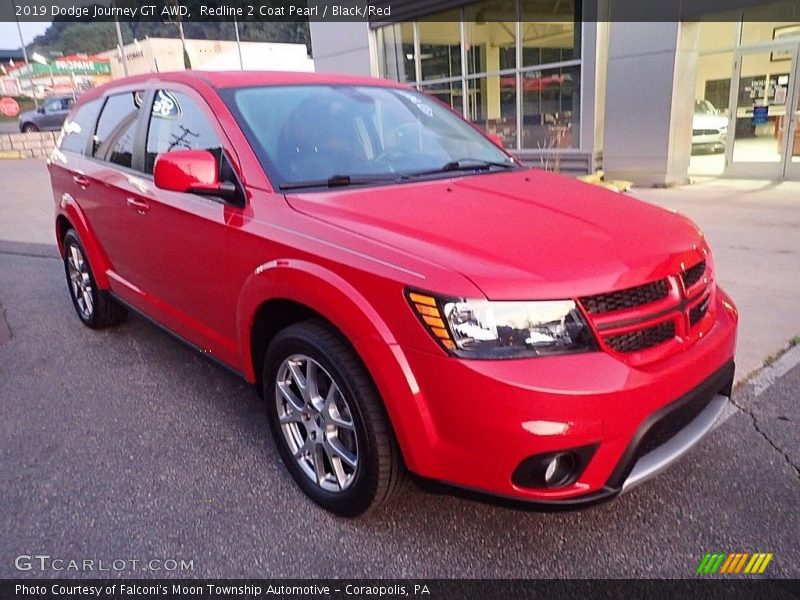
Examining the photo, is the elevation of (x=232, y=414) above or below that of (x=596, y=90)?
below

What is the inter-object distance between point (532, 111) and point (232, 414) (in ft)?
36.0

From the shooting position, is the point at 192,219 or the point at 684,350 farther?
the point at 192,219

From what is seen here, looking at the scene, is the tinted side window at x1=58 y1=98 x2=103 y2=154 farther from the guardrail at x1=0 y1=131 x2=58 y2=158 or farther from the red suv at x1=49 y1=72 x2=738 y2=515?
the guardrail at x1=0 y1=131 x2=58 y2=158

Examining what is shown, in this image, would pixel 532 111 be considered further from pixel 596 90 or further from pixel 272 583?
pixel 272 583

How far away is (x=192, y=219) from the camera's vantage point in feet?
9.91

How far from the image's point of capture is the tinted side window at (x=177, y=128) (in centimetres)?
303

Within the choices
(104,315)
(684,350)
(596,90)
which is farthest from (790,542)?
(596,90)

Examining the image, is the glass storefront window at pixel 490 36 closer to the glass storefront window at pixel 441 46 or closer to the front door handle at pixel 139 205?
the glass storefront window at pixel 441 46

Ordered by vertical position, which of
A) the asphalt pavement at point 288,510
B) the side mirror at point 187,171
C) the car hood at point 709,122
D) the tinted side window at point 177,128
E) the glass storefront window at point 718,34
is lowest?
the asphalt pavement at point 288,510

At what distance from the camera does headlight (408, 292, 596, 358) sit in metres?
1.96

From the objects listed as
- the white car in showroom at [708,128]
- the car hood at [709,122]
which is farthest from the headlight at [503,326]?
the car hood at [709,122]

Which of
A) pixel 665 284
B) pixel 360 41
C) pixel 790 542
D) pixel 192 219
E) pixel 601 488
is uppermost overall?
pixel 360 41

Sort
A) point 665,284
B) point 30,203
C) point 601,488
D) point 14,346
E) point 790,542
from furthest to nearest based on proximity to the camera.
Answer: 1. point 30,203
2. point 14,346
3. point 790,542
4. point 665,284
5. point 601,488

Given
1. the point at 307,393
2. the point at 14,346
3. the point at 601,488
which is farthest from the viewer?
the point at 14,346
